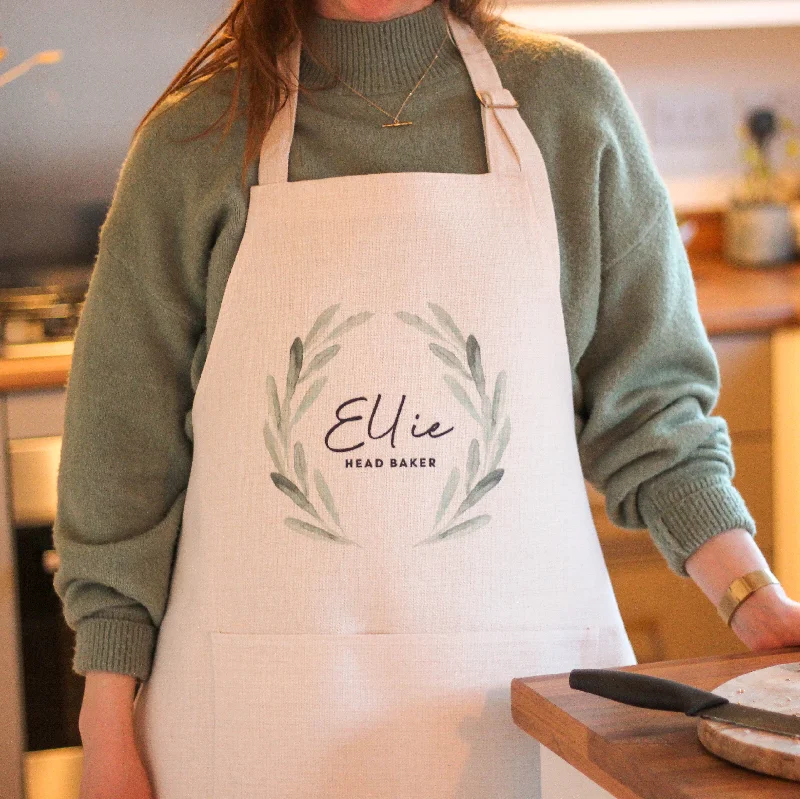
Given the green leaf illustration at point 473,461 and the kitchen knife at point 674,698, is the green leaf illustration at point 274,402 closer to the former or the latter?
the green leaf illustration at point 473,461

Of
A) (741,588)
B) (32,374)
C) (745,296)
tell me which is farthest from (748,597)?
(745,296)

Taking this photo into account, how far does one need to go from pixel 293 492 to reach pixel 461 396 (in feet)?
0.53

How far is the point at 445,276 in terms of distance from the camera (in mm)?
964

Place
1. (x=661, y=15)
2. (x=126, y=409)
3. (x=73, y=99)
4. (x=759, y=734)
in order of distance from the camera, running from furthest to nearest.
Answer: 1. (x=661, y=15)
2. (x=73, y=99)
3. (x=126, y=409)
4. (x=759, y=734)

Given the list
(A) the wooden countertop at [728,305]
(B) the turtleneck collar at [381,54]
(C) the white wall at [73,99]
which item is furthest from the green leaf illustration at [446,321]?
(C) the white wall at [73,99]

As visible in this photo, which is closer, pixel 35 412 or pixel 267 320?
pixel 267 320

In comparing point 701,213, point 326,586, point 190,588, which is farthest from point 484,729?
point 701,213

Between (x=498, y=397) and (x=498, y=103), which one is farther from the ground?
(x=498, y=103)

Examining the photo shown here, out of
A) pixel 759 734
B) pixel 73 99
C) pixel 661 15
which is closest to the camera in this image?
pixel 759 734

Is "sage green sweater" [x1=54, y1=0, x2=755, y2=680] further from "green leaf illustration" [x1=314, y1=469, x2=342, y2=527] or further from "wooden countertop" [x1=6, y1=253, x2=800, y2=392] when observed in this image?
"wooden countertop" [x1=6, y1=253, x2=800, y2=392]

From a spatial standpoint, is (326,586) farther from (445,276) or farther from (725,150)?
(725,150)

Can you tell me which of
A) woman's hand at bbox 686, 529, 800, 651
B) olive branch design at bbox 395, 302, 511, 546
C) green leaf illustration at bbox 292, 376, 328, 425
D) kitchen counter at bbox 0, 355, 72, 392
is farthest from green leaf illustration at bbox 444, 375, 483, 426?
kitchen counter at bbox 0, 355, 72, 392

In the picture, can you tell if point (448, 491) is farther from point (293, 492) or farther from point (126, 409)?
point (126, 409)

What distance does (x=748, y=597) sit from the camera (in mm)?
921
